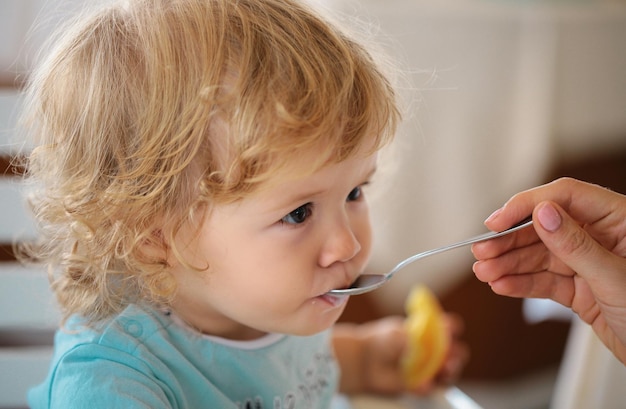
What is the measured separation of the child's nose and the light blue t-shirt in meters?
0.16

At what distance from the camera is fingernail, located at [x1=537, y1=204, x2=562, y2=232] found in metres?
0.66

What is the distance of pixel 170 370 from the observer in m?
0.71

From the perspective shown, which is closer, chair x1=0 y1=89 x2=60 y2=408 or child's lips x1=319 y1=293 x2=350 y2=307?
child's lips x1=319 y1=293 x2=350 y2=307

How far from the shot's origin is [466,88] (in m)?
1.74

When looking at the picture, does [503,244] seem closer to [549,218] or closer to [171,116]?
[549,218]

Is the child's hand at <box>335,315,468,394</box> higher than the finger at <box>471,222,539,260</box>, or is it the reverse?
the finger at <box>471,222,539,260</box>

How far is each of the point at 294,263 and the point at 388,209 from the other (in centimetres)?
107

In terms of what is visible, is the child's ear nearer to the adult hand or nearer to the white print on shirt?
the white print on shirt

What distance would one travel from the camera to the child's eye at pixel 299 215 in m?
0.68

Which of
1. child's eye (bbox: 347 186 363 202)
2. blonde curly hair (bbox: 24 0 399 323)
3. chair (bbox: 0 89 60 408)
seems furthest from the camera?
chair (bbox: 0 89 60 408)

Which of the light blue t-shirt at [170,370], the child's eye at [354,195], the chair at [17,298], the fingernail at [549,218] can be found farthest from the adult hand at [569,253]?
the chair at [17,298]

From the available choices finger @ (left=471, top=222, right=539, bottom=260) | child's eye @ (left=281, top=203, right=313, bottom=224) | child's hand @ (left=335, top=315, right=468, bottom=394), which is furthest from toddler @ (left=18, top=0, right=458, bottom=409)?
child's hand @ (left=335, top=315, right=468, bottom=394)

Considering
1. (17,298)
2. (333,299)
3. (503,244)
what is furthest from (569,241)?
(17,298)

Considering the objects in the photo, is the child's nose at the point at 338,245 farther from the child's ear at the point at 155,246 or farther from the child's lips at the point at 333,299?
the child's ear at the point at 155,246
